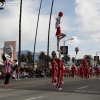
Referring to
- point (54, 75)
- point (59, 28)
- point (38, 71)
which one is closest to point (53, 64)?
point (54, 75)

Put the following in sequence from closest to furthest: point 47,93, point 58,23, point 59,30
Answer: point 47,93 → point 59,30 → point 58,23

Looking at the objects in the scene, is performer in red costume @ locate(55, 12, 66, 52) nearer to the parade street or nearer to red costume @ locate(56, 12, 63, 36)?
red costume @ locate(56, 12, 63, 36)

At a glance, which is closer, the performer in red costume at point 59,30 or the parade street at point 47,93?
the parade street at point 47,93

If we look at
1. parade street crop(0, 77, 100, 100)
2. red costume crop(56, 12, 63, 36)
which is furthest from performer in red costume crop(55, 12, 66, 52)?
parade street crop(0, 77, 100, 100)

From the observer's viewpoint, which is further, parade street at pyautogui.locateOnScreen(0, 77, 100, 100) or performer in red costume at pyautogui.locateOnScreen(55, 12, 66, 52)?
performer in red costume at pyautogui.locateOnScreen(55, 12, 66, 52)

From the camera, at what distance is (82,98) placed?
38.1ft

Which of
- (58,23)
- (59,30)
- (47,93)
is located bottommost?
(47,93)

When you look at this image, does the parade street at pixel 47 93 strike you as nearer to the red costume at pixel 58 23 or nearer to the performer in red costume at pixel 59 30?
the performer in red costume at pixel 59 30

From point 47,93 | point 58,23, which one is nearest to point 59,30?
point 58,23

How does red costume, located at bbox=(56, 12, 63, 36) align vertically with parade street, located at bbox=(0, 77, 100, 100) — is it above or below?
above

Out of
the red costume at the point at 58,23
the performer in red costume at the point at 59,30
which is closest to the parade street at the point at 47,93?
the performer in red costume at the point at 59,30

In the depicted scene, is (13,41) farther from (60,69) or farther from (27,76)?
(60,69)

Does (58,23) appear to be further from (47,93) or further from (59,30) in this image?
(47,93)

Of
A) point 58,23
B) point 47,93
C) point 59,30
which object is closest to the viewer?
point 47,93
